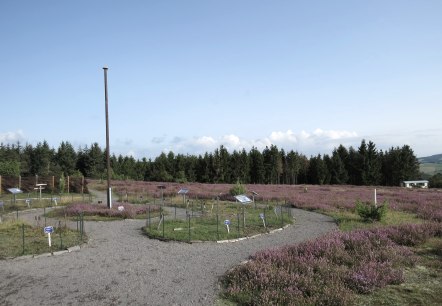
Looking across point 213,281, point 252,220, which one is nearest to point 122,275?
point 213,281

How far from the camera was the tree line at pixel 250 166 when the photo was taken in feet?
262

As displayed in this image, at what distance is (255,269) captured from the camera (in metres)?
9.42

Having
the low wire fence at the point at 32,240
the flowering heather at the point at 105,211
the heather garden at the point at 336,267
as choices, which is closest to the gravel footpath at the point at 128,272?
the low wire fence at the point at 32,240

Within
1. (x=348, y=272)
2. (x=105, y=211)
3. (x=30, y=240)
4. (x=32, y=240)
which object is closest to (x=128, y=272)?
(x=348, y=272)

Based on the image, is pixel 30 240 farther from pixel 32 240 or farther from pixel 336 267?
pixel 336 267

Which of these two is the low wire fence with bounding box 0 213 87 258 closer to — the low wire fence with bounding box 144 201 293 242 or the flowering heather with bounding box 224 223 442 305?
the low wire fence with bounding box 144 201 293 242

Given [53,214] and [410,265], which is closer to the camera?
[410,265]

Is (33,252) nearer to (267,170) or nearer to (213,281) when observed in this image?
(213,281)

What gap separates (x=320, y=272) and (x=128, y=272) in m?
5.34

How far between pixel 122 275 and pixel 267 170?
82.1 metres

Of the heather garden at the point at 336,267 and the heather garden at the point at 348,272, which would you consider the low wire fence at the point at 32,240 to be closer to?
the heather garden at the point at 336,267

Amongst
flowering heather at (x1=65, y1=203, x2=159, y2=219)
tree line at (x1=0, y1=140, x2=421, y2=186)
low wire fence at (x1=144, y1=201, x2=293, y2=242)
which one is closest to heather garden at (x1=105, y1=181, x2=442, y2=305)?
low wire fence at (x1=144, y1=201, x2=293, y2=242)

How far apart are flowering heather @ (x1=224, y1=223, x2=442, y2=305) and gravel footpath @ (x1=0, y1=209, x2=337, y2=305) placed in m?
0.93

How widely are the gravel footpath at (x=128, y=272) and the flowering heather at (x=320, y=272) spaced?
0.93 m
